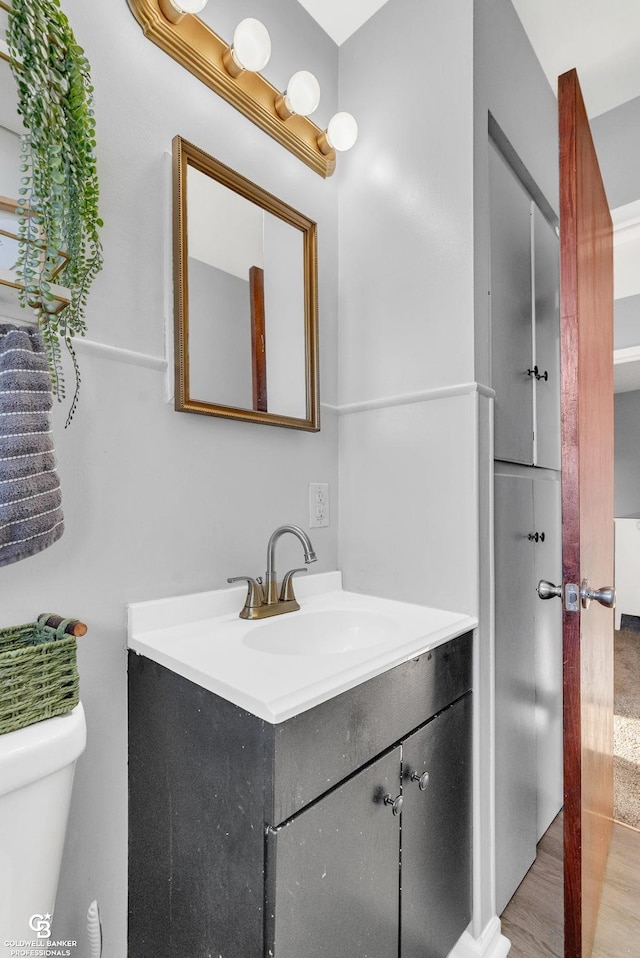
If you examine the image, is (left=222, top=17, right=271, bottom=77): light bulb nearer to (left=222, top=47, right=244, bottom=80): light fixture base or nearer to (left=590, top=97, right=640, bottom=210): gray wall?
(left=222, top=47, right=244, bottom=80): light fixture base

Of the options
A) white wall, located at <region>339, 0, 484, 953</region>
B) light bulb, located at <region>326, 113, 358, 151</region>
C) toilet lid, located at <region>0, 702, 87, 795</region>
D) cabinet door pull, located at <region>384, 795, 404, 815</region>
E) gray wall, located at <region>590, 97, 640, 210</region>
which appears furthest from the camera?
gray wall, located at <region>590, 97, 640, 210</region>

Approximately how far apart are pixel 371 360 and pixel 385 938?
1.33 meters

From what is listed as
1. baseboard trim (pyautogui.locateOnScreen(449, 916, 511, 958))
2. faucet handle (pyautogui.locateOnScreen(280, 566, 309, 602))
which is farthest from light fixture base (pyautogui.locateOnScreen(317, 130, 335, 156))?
baseboard trim (pyautogui.locateOnScreen(449, 916, 511, 958))

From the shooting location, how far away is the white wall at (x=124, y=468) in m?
0.97

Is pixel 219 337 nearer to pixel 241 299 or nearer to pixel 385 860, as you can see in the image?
pixel 241 299

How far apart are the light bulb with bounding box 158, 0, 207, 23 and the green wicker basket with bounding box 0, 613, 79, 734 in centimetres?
131

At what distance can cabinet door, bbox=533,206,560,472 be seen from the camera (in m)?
1.70

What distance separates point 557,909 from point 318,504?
51.5 inches

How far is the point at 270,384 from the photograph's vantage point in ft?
4.35

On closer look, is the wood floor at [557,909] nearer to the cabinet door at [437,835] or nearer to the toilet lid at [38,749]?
the cabinet door at [437,835]

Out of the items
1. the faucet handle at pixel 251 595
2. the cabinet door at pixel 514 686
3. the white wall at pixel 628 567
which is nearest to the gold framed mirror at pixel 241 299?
the faucet handle at pixel 251 595

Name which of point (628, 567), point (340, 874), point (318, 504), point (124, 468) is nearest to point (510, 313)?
point (318, 504)

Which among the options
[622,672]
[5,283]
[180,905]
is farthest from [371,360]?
[622,672]

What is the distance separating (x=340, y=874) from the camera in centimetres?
82
